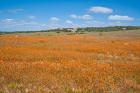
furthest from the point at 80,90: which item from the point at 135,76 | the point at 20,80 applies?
the point at 135,76

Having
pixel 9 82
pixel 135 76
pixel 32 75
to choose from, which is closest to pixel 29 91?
pixel 9 82

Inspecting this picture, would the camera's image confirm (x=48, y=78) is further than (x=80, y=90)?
Yes

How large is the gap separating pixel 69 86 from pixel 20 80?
2271mm

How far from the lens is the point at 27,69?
13.4 metres

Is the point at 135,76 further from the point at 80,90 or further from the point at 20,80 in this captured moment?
the point at 20,80

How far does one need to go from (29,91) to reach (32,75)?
262 cm

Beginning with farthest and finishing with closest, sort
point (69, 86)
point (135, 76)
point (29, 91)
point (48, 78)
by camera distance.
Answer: point (135, 76) < point (48, 78) < point (69, 86) < point (29, 91)

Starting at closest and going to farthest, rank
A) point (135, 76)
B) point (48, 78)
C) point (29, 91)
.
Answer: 1. point (29, 91)
2. point (48, 78)
3. point (135, 76)

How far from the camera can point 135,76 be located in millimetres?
13125

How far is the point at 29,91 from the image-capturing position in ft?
30.1

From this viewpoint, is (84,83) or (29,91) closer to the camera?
(29,91)

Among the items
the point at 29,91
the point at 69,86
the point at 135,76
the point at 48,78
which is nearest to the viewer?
the point at 29,91

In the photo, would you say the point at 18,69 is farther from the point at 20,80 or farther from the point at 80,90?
the point at 80,90

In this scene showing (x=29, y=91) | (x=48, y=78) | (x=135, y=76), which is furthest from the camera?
(x=135, y=76)
